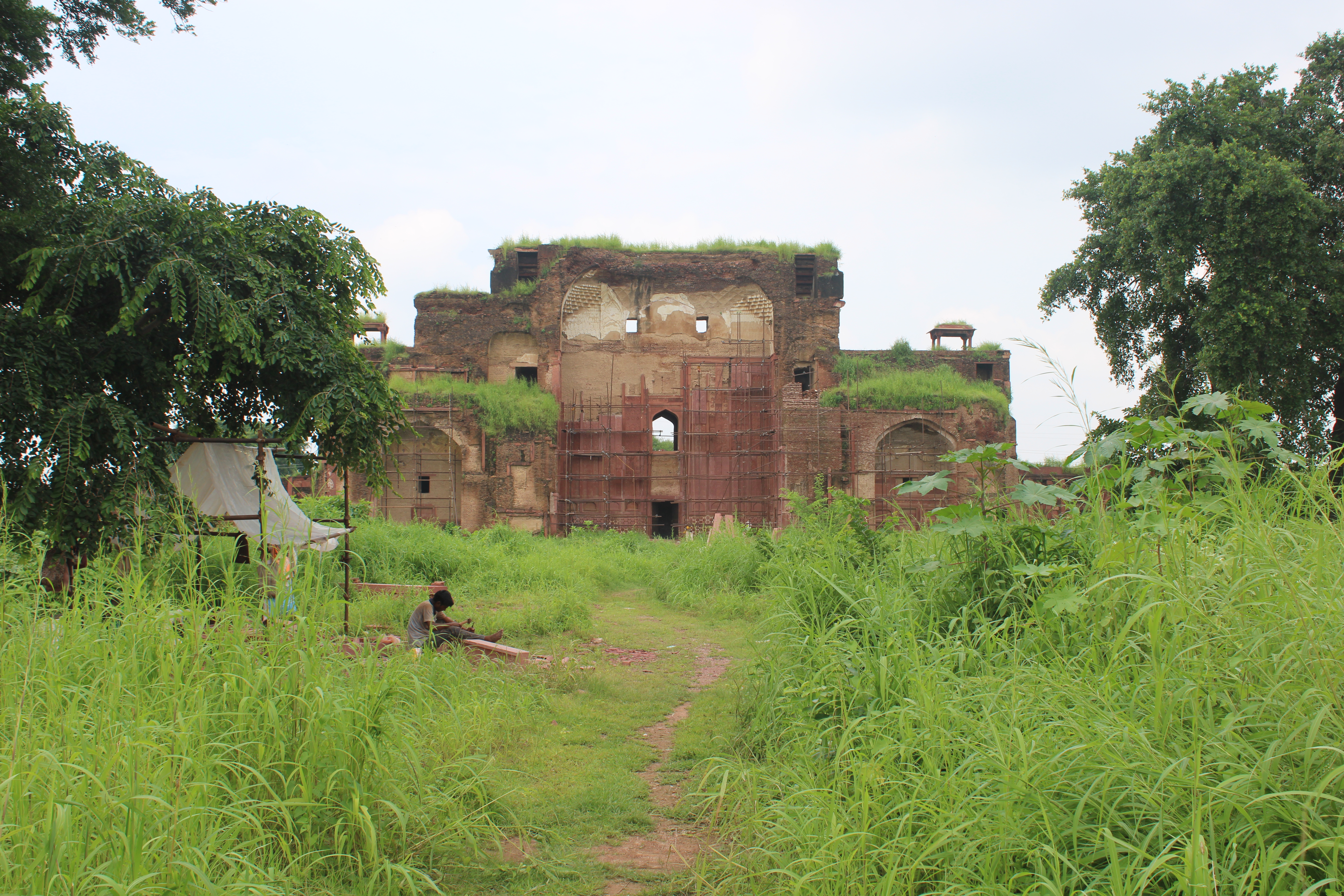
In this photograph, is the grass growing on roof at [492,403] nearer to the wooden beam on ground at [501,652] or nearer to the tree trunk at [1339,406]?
the wooden beam on ground at [501,652]

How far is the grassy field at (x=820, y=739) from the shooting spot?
200 cm

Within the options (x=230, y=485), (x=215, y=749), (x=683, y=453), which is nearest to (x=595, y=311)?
(x=683, y=453)

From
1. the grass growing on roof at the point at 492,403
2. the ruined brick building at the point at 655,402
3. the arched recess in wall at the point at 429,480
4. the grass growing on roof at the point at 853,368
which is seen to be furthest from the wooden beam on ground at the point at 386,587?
the grass growing on roof at the point at 853,368

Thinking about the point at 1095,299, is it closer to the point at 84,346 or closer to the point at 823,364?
the point at 823,364

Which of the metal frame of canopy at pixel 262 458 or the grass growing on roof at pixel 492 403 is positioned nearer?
the metal frame of canopy at pixel 262 458

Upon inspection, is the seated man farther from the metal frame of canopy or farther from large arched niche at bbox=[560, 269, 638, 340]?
large arched niche at bbox=[560, 269, 638, 340]

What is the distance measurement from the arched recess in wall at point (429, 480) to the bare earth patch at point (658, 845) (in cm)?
1587

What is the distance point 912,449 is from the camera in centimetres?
2025

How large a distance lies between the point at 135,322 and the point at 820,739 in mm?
6563

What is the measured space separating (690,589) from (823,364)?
12310mm

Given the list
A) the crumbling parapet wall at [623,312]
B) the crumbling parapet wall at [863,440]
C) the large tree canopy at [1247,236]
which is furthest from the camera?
the crumbling parapet wall at [623,312]

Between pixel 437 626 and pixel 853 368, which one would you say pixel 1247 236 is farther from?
pixel 437 626

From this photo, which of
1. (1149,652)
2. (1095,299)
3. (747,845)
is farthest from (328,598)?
(1095,299)

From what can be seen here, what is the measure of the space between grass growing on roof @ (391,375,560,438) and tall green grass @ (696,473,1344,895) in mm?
15709
